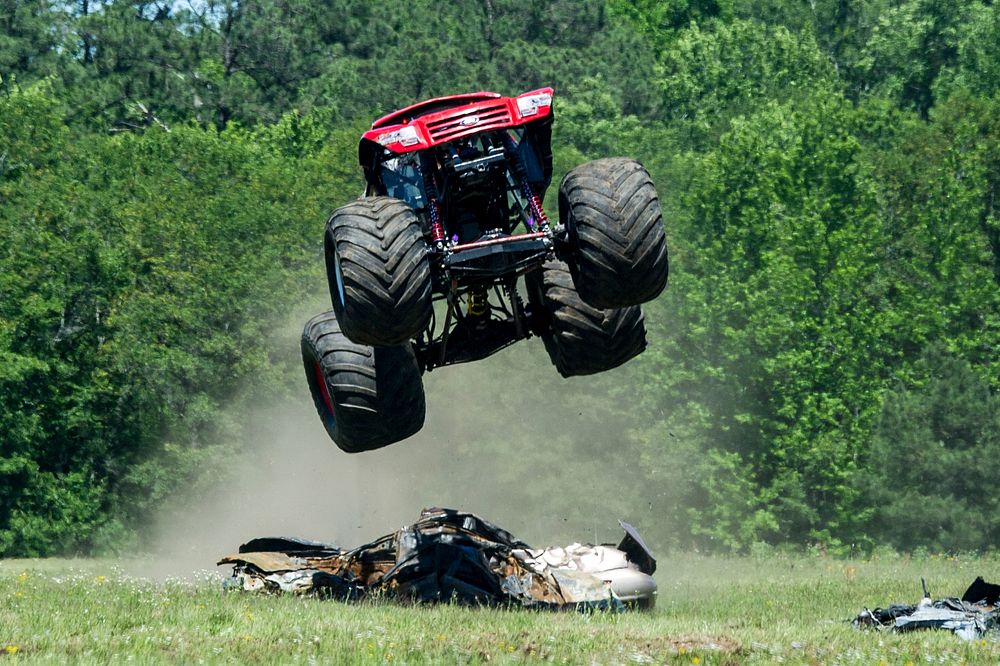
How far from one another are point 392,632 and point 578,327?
4.18 m

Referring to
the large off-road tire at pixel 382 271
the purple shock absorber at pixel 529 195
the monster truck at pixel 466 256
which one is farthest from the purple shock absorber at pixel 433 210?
the purple shock absorber at pixel 529 195

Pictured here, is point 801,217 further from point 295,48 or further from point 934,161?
point 295,48

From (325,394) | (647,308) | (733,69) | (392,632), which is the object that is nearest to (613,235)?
(392,632)

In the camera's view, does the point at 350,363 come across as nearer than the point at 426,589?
Yes

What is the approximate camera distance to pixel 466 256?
15.7m

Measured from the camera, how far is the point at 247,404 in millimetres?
46000

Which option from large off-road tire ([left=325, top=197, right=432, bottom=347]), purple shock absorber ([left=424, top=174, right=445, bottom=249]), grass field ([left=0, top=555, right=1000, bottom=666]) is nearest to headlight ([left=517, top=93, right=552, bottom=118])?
purple shock absorber ([left=424, top=174, right=445, bottom=249])

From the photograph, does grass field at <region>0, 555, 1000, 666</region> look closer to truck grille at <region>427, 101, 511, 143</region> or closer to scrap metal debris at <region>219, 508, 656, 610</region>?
scrap metal debris at <region>219, 508, 656, 610</region>

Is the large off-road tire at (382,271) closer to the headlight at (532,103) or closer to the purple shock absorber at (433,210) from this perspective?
the purple shock absorber at (433,210)

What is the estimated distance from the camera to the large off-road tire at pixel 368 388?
17688mm

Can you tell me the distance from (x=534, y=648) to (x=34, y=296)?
3481 centimetres

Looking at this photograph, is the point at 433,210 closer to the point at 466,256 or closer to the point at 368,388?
the point at 466,256

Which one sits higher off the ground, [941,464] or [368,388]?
[941,464]

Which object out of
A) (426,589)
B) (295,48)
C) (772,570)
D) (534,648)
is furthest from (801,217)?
(534,648)
